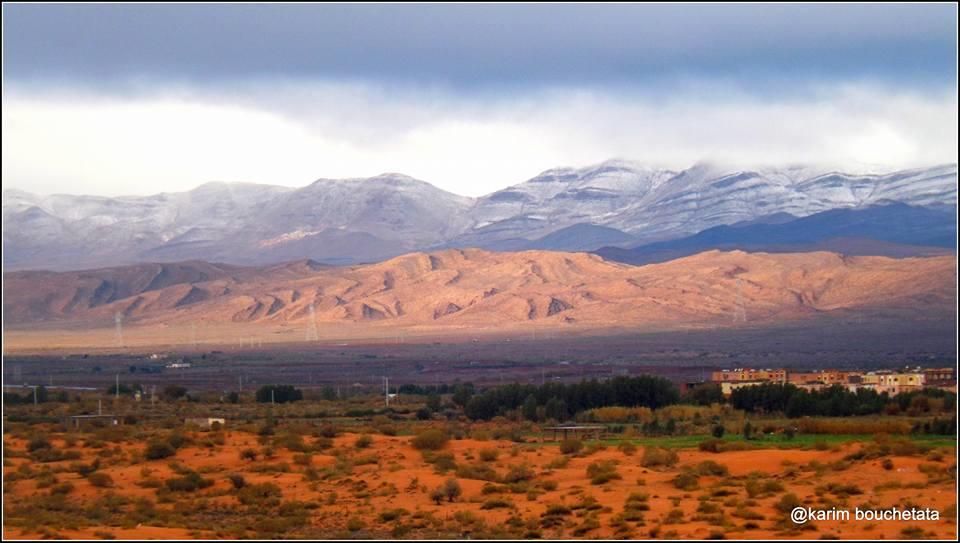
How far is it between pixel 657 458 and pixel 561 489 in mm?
5213

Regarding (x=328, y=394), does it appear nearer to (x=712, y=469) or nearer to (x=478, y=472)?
(x=478, y=472)

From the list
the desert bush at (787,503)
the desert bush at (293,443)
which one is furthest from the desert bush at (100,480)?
the desert bush at (787,503)

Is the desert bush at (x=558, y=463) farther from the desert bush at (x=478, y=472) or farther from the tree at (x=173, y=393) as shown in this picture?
the tree at (x=173, y=393)

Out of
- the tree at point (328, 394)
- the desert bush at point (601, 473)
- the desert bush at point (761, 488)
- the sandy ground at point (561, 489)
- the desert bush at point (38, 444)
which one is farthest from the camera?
the tree at point (328, 394)

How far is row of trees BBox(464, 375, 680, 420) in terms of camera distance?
8050 cm

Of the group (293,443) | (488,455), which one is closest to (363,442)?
(293,443)

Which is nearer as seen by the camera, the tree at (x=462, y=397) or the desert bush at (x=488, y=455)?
the desert bush at (x=488, y=455)

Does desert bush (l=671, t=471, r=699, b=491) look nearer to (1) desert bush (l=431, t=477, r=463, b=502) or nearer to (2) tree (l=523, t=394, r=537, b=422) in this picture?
(1) desert bush (l=431, t=477, r=463, b=502)

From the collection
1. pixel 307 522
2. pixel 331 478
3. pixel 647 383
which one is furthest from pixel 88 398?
pixel 307 522

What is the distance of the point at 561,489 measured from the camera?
137ft

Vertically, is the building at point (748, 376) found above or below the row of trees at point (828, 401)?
below

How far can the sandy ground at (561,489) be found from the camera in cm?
3394

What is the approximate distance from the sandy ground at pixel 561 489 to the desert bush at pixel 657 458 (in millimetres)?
331

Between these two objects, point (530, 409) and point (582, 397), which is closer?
point (530, 409)
